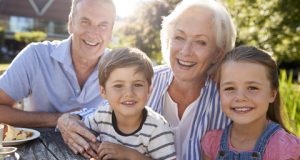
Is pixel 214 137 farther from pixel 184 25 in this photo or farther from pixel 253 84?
pixel 184 25

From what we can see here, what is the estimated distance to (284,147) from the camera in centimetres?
198

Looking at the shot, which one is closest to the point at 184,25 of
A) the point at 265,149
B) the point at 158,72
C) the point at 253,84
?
the point at 158,72

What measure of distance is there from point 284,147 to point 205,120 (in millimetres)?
567

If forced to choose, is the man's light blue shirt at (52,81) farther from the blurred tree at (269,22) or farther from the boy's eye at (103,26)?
the blurred tree at (269,22)

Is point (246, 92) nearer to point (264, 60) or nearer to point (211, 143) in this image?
point (264, 60)

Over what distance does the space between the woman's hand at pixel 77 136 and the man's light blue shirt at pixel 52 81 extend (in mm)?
680

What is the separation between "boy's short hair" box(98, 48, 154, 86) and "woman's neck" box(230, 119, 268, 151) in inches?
21.5

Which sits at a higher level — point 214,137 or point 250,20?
point 250,20

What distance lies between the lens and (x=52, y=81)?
296cm

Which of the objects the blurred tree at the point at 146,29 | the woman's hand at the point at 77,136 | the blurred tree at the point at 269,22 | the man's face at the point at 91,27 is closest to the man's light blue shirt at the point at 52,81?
the man's face at the point at 91,27

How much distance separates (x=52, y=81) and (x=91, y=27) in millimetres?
456

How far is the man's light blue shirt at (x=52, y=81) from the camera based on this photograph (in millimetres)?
2920

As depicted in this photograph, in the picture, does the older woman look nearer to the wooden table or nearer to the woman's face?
the woman's face

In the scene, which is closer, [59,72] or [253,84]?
[253,84]
